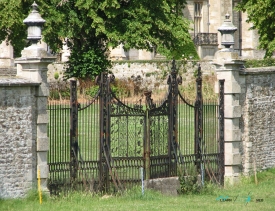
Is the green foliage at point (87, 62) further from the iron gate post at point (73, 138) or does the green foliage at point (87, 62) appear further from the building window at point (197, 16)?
the building window at point (197, 16)

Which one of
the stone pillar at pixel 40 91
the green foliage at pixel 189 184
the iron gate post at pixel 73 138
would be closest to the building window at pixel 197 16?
the green foliage at pixel 189 184

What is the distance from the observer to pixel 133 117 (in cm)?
1964

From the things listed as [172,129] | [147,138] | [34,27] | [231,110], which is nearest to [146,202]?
[147,138]

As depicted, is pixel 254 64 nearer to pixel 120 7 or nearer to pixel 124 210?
pixel 120 7

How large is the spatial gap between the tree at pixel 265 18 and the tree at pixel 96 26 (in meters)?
3.85

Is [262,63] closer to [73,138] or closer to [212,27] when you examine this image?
[212,27]

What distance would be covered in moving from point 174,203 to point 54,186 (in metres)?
2.50

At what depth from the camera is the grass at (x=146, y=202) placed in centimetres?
1728

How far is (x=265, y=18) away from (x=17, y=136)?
67.4ft

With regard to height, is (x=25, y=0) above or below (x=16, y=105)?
above

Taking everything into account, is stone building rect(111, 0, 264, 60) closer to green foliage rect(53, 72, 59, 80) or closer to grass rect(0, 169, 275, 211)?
green foliage rect(53, 72, 59, 80)

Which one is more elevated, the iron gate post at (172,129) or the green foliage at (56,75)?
the green foliage at (56,75)


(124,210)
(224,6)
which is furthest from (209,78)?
(124,210)

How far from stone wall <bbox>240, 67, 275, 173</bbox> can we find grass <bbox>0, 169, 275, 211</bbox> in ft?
6.44
